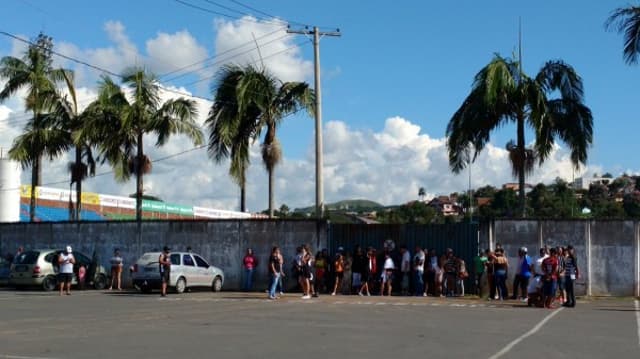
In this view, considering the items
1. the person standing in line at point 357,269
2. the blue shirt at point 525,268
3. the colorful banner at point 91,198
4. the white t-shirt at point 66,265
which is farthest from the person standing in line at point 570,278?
the colorful banner at point 91,198

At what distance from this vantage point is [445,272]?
2788 centimetres

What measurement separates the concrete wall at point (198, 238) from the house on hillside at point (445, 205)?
45.6m

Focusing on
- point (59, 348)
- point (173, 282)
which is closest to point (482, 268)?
point (173, 282)

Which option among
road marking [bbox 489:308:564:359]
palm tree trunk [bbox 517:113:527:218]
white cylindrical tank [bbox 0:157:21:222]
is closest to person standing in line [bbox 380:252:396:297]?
palm tree trunk [bbox 517:113:527:218]

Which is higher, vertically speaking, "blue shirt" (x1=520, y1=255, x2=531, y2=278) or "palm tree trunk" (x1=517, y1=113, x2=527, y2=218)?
"palm tree trunk" (x1=517, y1=113, x2=527, y2=218)

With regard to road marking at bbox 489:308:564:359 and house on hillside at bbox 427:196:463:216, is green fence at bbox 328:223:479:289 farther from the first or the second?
house on hillside at bbox 427:196:463:216

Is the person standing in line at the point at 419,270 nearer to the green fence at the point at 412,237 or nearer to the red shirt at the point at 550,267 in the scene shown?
the green fence at the point at 412,237

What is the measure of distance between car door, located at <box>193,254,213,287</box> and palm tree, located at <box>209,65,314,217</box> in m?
4.98

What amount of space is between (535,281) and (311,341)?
1092 centimetres

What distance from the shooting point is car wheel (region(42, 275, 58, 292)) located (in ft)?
102

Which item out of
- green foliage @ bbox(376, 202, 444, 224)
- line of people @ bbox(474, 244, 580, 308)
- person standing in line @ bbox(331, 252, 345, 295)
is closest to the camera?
line of people @ bbox(474, 244, 580, 308)

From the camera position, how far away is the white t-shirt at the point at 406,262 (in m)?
28.4

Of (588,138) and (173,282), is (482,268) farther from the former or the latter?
(173,282)

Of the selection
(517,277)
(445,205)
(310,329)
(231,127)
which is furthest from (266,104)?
(445,205)
